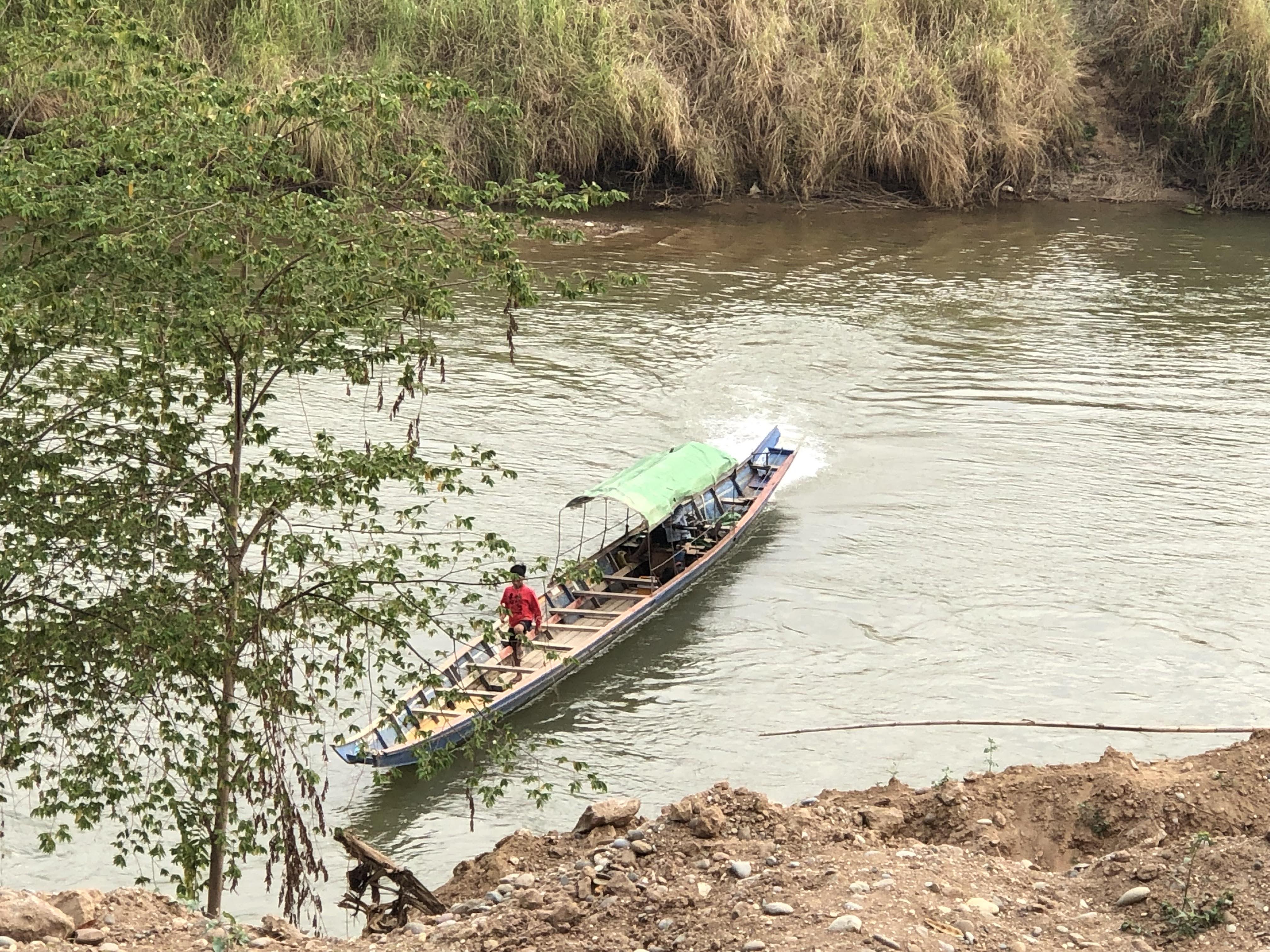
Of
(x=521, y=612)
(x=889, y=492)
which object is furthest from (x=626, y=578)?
(x=889, y=492)

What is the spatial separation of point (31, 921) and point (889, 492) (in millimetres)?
14528

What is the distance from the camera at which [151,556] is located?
10938mm

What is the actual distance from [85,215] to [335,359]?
162 cm

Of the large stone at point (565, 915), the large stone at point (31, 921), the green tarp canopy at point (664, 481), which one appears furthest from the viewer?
the green tarp canopy at point (664, 481)

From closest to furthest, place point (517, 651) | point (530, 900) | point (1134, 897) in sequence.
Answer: point (1134, 897) < point (530, 900) < point (517, 651)

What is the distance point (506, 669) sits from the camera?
1422 centimetres

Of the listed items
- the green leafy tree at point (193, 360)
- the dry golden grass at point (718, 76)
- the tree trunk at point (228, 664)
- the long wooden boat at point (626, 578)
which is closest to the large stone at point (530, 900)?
the green leafy tree at point (193, 360)

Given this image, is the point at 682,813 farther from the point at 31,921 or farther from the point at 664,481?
the point at 664,481

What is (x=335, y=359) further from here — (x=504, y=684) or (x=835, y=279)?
(x=835, y=279)

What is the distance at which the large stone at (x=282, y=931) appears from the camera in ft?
27.1

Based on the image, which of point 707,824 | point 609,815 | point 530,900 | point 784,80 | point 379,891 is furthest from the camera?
point 784,80

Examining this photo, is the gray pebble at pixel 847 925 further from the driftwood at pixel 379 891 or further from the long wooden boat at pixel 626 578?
the long wooden boat at pixel 626 578

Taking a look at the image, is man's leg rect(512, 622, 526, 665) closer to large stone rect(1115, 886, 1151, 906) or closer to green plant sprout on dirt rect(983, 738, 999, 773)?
green plant sprout on dirt rect(983, 738, 999, 773)

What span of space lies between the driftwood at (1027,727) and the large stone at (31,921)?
4899 mm
